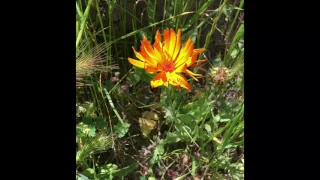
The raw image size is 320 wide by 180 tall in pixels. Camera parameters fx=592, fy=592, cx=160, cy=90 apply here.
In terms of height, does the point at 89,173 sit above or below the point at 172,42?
below

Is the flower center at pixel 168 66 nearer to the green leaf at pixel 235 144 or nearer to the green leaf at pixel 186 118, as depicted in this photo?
the green leaf at pixel 186 118

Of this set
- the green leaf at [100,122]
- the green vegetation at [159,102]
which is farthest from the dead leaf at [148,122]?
the green leaf at [100,122]

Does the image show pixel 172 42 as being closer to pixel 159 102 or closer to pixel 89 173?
pixel 159 102

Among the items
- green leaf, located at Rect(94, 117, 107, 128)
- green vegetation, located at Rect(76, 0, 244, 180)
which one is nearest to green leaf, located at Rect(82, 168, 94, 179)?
green vegetation, located at Rect(76, 0, 244, 180)

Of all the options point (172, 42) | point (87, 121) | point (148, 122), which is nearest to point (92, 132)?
point (87, 121)

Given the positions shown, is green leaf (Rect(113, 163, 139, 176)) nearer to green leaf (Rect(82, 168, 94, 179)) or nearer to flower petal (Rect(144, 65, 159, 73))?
green leaf (Rect(82, 168, 94, 179))

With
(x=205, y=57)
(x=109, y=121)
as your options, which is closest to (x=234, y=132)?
(x=205, y=57)

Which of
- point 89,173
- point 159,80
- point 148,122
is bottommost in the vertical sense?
point 89,173
